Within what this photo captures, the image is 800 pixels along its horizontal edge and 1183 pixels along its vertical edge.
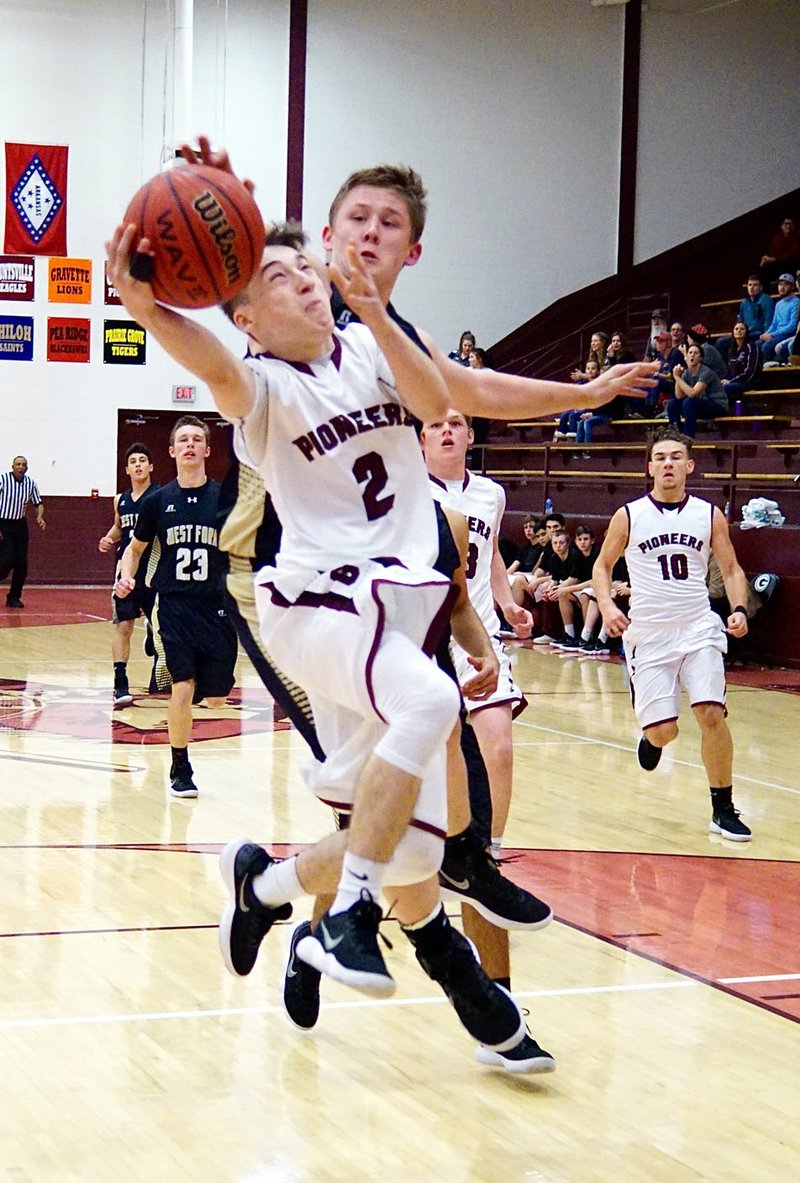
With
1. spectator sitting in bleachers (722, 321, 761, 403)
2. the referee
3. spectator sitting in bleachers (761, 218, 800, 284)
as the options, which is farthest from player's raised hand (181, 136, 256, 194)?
spectator sitting in bleachers (761, 218, 800, 284)

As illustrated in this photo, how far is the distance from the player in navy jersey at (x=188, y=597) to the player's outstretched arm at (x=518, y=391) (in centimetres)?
404

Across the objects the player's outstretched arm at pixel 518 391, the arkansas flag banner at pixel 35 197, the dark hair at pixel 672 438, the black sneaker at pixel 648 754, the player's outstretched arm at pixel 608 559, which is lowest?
the black sneaker at pixel 648 754

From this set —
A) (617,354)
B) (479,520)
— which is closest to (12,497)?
→ (617,354)

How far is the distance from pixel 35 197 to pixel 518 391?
61.4 feet

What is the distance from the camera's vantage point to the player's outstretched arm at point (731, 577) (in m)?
7.41

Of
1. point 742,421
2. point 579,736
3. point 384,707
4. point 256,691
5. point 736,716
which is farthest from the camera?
point 742,421

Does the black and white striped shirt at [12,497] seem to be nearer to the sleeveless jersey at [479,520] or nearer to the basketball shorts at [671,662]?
the basketball shorts at [671,662]

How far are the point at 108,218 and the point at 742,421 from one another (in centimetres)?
1008

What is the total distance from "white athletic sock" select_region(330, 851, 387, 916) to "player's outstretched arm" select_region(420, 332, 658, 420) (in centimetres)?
120

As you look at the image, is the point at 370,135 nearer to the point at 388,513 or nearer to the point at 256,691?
the point at 256,691

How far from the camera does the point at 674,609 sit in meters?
7.72

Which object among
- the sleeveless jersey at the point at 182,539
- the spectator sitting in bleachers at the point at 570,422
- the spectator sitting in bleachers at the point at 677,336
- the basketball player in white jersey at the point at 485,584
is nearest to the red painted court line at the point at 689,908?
the basketball player in white jersey at the point at 485,584

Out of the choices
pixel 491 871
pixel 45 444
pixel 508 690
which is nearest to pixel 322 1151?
pixel 491 871

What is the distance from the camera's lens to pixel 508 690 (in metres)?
5.97
